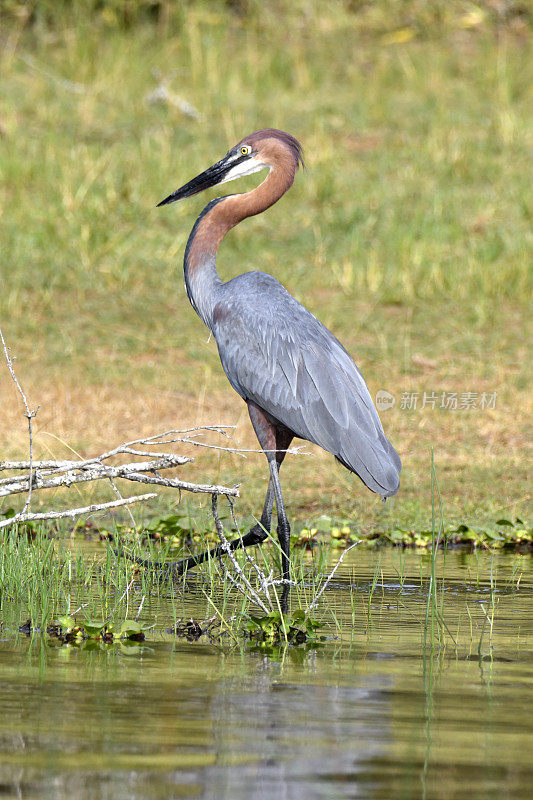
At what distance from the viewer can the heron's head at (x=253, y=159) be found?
695cm

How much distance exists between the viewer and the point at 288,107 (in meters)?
16.0

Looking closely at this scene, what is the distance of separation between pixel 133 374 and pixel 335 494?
2927 mm

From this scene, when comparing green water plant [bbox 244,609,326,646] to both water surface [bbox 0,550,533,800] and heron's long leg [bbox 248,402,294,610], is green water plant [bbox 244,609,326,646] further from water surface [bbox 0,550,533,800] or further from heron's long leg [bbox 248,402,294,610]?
heron's long leg [bbox 248,402,294,610]

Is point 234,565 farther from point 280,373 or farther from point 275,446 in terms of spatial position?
point 275,446

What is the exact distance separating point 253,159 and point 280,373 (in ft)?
4.51

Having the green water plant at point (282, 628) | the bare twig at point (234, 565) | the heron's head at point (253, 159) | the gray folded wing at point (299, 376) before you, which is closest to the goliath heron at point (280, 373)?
the gray folded wing at point (299, 376)

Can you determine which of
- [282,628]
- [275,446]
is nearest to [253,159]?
[275,446]

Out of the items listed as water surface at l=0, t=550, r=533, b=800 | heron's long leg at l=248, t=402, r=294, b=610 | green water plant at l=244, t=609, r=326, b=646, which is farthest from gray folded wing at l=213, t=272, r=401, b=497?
green water plant at l=244, t=609, r=326, b=646

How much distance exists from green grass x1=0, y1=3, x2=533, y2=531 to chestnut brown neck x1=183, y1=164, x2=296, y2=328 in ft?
5.00

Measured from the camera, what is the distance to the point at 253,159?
6.98 m

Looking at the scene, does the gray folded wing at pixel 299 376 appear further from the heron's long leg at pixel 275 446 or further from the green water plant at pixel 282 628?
the green water plant at pixel 282 628

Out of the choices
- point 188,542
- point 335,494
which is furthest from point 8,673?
point 335,494

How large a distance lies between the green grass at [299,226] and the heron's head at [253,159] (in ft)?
5.79

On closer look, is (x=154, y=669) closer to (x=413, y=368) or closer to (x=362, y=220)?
(x=413, y=368)
